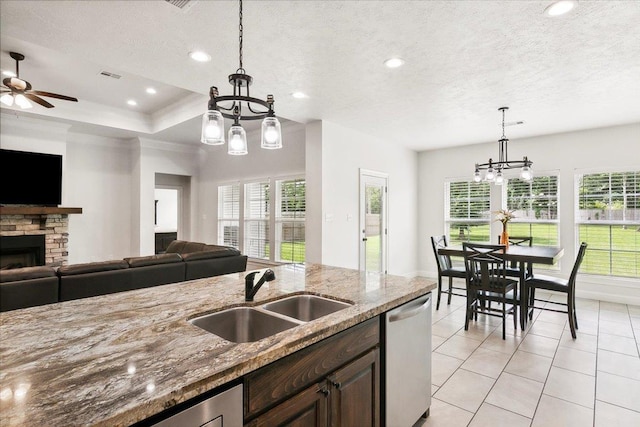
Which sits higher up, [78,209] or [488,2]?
[488,2]

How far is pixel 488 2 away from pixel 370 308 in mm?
2054

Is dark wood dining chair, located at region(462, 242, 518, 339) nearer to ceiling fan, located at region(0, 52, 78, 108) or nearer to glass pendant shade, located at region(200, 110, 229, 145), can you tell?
glass pendant shade, located at region(200, 110, 229, 145)

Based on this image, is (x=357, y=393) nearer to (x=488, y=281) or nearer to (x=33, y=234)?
(x=488, y=281)

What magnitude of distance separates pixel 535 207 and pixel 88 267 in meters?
6.52

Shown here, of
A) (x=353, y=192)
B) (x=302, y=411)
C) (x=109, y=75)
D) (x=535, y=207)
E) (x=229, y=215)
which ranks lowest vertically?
(x=302, y=411)

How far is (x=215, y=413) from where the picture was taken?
964 mm

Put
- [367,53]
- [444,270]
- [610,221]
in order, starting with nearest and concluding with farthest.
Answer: [367,53]
[444,270]
[610,221]

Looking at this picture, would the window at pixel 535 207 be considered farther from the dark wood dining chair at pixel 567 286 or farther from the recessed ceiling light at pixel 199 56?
the recessed ceiling light at pixel 199 56

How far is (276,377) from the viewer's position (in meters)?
1.15

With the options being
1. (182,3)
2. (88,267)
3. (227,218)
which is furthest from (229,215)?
(182,3)

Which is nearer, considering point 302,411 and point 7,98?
point 302,411

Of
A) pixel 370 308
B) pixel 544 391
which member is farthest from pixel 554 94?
pixel 370 308

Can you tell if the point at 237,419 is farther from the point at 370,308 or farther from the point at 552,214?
the point at 552,214

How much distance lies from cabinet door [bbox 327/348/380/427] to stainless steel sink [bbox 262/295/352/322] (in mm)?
334
